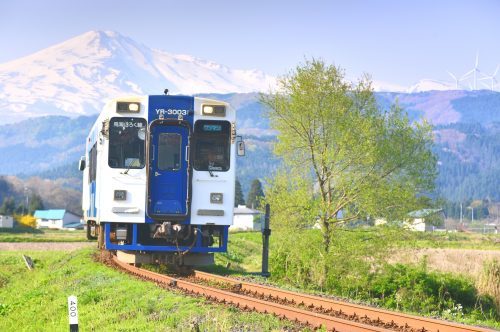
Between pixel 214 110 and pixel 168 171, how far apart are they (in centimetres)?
177

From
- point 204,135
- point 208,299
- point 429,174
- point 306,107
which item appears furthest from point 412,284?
point 208,299

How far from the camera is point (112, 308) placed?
13.4 metres

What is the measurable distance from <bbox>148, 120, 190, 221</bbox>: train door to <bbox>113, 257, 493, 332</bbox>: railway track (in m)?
1.98

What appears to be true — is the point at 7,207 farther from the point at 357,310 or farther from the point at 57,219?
the point at 357,310

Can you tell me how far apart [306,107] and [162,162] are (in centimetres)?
1058

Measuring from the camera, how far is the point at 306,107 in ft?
95.5

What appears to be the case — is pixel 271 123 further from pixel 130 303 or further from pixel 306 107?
pixel 130 303

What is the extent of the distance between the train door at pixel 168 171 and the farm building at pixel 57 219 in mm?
144375

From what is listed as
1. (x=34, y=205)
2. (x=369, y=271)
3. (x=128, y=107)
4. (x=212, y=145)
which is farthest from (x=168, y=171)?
(x=34, y=205)

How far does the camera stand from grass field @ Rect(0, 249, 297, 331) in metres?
11.1

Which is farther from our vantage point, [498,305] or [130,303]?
[498,305]

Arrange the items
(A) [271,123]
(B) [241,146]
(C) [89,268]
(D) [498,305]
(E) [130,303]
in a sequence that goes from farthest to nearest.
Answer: (A) [271,123], (D) [498,305], (C) [89,268], (B) [241,146], (E) [130,303]

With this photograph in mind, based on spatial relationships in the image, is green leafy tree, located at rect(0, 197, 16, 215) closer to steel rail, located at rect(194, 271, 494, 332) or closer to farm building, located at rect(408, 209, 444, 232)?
farm building, located at rect(408, 209, 444, 232)

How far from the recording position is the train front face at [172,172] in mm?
A: 19312
